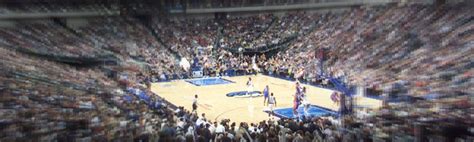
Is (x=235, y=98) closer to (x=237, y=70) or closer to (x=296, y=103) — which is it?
(x=296, y=103)

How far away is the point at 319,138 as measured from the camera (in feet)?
40.1

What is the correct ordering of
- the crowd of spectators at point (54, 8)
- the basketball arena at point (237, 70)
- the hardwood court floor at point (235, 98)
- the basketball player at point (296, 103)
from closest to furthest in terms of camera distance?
the basketball arena at point (237, 70) < the basketball player at point (296, 103) < the hardwood court floor at point (235, 98) < the crowd of spectators at point (54, 8)

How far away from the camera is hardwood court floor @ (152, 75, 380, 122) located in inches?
853

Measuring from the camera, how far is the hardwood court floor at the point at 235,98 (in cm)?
2166

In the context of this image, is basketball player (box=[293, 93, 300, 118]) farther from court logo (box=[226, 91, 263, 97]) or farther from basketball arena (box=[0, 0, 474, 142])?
court logo (box=[226, 91, 263, 97])

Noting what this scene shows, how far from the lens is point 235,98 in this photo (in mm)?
26016

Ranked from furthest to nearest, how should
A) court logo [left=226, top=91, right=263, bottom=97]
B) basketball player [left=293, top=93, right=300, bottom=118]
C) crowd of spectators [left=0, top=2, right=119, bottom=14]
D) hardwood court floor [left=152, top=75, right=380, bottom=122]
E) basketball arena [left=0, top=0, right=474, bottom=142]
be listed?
crowd of spectators [left=0, top=2, right=119, bottom=14] → court logo [left=226, top=91, right=263, bottom=97] → hardwood court floor [left=152, top=75, right=380, bottom=122] → basketball player [left=293, top=93, right=300, bottom=118] → basketball arena [left=0, top=0, right=474, bottom=142]

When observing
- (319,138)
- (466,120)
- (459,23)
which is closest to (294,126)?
(319,138)

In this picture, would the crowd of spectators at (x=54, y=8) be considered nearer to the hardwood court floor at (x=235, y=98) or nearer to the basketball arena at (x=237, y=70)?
the basketball arena at (x=237, y=70)

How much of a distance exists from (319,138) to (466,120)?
3342mm

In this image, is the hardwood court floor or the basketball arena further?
the hardwood court floor

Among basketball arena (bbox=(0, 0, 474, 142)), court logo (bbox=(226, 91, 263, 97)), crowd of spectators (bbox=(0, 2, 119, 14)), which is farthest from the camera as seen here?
crowd of spectators (bbox=(0, 2, 119, 14))

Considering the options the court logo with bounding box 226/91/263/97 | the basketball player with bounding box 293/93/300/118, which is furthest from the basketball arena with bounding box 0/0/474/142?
the court logo with bounding box 226/91/263/97

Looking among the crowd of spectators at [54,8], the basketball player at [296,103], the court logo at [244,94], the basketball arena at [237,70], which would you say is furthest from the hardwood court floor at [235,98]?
the crowd of spectators at [54,8]
